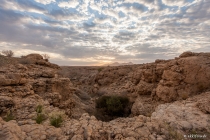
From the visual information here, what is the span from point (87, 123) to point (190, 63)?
723 centimetres

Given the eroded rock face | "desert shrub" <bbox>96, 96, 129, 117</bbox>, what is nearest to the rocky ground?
the eroded rock face

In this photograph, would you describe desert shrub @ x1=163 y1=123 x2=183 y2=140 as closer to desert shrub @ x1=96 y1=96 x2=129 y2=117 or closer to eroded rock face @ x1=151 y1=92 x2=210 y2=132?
eroded rock face @ x1=151 y1=92 x2=210 y2=132

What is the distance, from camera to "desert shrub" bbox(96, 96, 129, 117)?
36.6 feet

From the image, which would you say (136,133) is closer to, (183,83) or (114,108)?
(183,83)

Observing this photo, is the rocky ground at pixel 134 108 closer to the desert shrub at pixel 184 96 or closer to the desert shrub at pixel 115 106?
the desert shrub at pixel 184 96

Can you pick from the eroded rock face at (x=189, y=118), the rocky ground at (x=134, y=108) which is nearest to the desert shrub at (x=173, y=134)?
the rocky ground at (x=134, y=108)

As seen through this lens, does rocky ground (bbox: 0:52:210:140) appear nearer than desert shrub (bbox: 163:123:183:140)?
Yes

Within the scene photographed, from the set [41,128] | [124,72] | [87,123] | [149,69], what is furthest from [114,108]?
[124,72]

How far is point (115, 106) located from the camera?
11273mm

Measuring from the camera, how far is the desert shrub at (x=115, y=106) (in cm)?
1115

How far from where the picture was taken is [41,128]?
3.60 metres

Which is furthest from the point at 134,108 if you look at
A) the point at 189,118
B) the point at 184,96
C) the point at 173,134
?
the point at 173,134

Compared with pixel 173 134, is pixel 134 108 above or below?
below

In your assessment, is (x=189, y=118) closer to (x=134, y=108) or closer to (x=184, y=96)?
(x=184, y=96)
